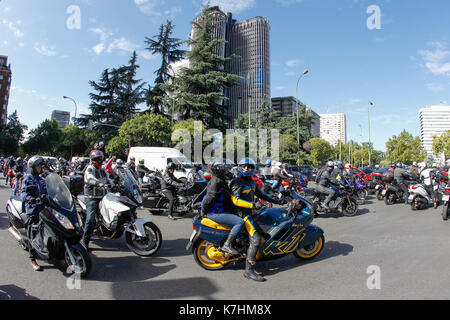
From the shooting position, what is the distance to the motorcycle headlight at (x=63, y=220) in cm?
375

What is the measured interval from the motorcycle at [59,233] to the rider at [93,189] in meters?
0.78

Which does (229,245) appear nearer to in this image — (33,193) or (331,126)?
(33,193)

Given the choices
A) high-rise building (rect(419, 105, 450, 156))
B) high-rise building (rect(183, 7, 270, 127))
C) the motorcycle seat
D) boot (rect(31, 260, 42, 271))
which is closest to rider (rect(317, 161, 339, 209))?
the motorcycle seat

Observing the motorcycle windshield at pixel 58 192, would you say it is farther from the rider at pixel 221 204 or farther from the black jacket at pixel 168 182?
the black jacket at pixel 168 182

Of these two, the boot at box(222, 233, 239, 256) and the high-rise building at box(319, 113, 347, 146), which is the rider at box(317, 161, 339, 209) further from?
the high-rise building at box(319, 113, 347, 146)

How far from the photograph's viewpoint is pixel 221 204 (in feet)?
13.8

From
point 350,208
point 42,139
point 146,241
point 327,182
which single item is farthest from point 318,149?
point 42,139

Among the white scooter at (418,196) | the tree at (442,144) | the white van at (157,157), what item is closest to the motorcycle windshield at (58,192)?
the white scooter at (418,196)

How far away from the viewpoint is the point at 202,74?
31547 mm

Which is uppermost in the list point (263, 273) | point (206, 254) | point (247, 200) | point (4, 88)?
point (4, 88)

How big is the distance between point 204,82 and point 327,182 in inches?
984
